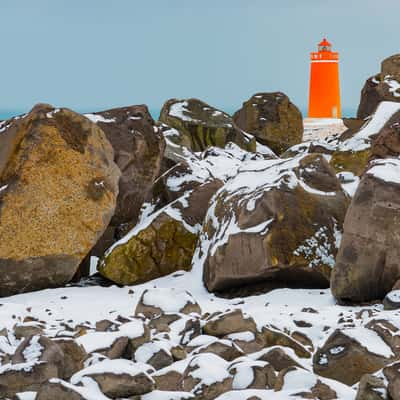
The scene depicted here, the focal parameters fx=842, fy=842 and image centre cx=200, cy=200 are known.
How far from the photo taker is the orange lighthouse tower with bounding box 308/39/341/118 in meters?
45.4

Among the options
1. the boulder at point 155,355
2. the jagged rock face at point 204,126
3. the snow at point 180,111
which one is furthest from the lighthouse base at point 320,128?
the boulder at point 155,355

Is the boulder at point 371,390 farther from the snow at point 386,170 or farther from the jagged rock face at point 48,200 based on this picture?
the jagged rock face at point 48,200

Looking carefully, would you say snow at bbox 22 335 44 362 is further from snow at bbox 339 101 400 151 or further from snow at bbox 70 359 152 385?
snow at bbox 339 101 400 151

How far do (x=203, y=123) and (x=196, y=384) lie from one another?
51.0 feet

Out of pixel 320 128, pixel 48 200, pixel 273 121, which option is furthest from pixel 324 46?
pixel 48 200

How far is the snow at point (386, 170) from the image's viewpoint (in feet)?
27.5

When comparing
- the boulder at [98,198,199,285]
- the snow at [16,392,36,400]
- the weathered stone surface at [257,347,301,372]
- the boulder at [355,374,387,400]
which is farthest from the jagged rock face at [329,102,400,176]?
the snow at [16,392,36,400]

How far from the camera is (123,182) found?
11.2 m

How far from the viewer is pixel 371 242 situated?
27.5 feet

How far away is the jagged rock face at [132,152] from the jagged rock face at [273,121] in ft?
35.2

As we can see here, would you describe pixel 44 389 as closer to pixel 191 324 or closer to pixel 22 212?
pixel 191 324

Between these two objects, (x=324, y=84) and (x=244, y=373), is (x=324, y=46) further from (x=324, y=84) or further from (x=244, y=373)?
(x=244, y=373)

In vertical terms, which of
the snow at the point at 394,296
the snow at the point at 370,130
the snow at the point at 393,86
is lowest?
the snow at the point at 394,296

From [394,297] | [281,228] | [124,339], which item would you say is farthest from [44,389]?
[281,228]
